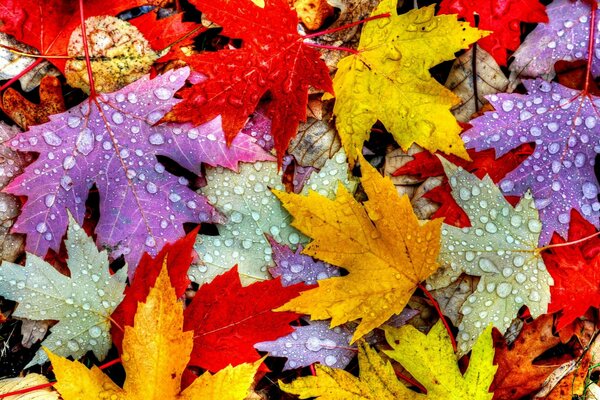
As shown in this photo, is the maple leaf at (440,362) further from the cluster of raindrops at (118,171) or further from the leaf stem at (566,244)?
the cluster of raindrops at (118,171)

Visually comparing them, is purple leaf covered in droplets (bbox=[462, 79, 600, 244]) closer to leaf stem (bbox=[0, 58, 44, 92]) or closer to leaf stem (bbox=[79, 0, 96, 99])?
leaf stem (bbox=[79, 0, 96, 99])

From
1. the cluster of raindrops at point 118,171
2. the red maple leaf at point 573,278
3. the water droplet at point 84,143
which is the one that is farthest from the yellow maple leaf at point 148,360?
the red maple leaf at point 573,278

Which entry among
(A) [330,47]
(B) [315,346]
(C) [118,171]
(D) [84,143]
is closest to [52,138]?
(D) [84,143]

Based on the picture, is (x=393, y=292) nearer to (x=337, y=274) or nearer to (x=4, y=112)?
(x=337, y=274)

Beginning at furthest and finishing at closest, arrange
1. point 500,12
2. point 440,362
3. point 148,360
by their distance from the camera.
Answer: point 500,12 → point 440,362 → point 148,360

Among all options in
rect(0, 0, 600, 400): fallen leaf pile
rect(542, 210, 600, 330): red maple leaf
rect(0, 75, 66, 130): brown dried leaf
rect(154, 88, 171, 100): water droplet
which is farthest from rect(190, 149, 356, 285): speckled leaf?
rect(542, 210, 600, 330): red maple leaf

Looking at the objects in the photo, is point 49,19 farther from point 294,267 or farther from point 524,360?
point 524,360
